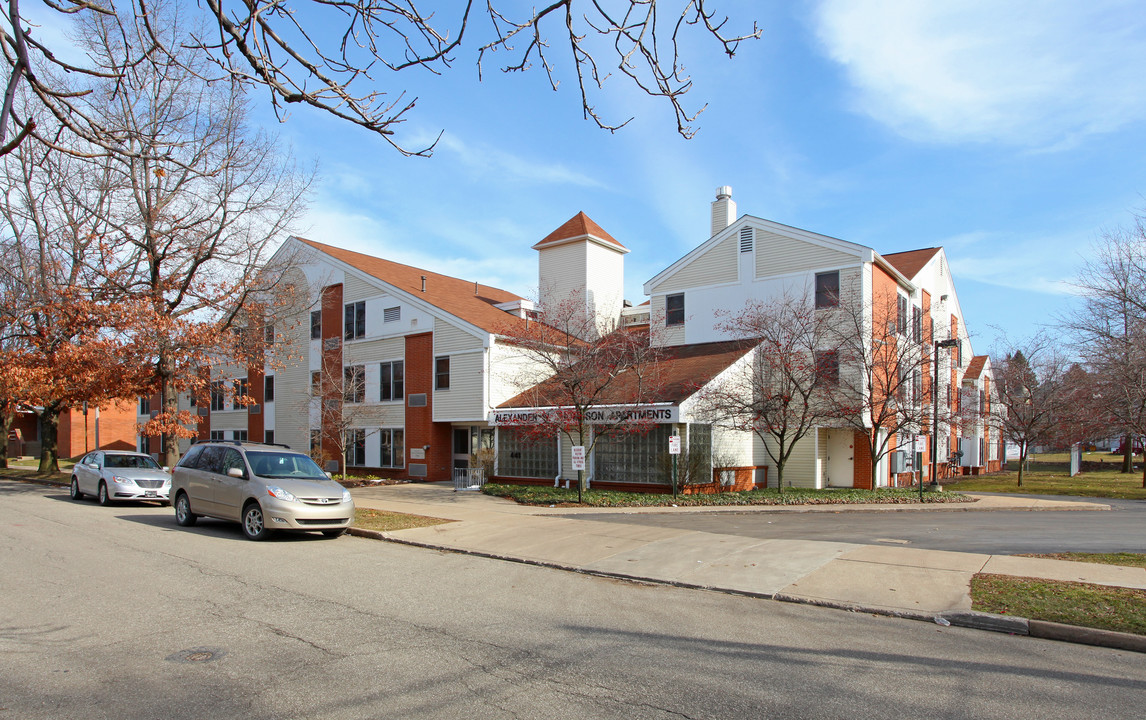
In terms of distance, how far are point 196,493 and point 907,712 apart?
13.1 metres

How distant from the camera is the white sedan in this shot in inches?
726

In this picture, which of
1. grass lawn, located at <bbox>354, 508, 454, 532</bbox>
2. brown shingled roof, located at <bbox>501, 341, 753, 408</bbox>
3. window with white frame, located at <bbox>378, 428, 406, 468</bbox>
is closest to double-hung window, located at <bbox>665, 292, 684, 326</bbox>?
brown shingled roof, located at <bbox>501, 341, 753, 408</bbox>

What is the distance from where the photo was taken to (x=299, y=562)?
10.4m

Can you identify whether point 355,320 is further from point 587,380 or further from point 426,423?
point 587,380

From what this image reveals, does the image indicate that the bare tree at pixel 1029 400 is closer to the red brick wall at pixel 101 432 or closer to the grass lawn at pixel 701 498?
the grass lawn at pixel 701 498

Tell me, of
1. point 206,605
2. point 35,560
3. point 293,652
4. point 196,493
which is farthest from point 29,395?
point 293,652

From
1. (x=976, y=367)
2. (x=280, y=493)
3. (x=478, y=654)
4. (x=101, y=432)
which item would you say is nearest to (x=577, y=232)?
(x=280, y=493)

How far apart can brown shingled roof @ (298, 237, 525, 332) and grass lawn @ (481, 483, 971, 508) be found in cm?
759

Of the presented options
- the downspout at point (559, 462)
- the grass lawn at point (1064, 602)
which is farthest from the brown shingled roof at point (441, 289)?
the grass lawn at point (1064, 602)

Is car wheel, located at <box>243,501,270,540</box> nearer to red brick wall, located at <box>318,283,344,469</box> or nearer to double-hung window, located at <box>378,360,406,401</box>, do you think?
double-hung window, located at <box>378,360,406,401</box>

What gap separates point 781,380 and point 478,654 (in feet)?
59.1

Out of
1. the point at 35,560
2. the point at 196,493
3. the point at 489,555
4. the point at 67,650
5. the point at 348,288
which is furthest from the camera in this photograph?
the point at 348,288

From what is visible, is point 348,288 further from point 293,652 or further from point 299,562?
point 293,652

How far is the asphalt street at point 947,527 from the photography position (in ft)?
40.5
